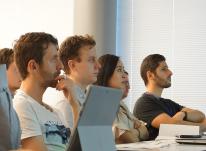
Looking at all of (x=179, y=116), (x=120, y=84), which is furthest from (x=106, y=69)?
(x=179, y=116)

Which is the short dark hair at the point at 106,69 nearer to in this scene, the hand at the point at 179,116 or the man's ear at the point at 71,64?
the man's ear at the point at 71,64

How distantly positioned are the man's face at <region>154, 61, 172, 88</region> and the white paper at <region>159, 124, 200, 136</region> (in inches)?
30.5

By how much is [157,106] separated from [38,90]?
61.7 inches

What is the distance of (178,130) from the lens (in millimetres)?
2926

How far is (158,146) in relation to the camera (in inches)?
89.8

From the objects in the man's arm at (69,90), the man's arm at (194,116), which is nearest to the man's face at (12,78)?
the man's arm at (69,90)

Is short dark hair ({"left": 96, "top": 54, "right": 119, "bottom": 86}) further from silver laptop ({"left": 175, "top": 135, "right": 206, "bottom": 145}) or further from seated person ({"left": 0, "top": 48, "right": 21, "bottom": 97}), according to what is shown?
silver laptop ({"left": 175, "top": 135, "right": 206, "bottom": 145})

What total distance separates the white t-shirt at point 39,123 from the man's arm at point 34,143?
0.02 m

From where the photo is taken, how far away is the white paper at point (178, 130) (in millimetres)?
2912

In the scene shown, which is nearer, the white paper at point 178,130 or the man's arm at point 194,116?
the white paper at point 178,130

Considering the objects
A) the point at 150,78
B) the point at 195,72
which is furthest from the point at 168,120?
the point at 195,72

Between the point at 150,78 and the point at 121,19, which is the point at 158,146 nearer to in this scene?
the point at 150,78

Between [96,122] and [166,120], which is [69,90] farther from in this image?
[166,120]

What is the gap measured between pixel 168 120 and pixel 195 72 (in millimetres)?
1026
